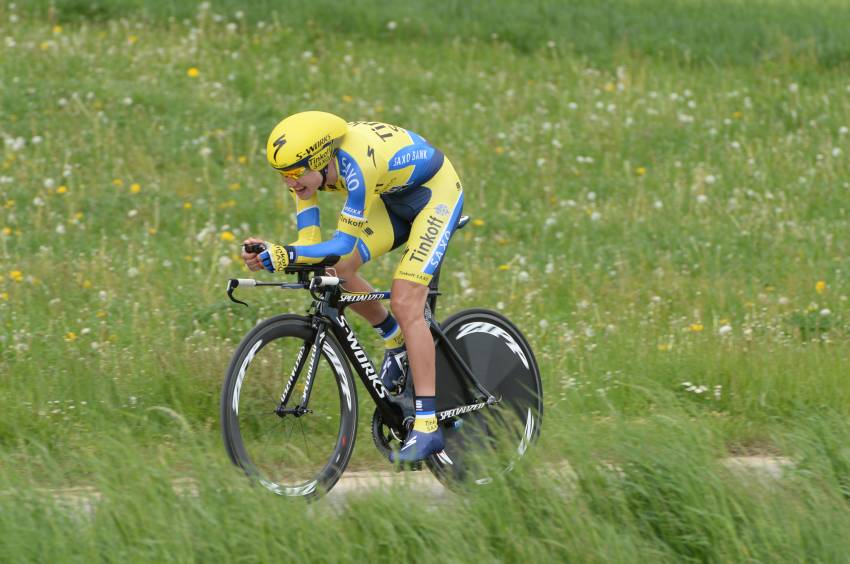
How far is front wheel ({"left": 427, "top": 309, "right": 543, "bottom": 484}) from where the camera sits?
6168 millimetres

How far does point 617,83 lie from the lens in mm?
13414

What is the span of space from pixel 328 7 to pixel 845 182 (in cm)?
656

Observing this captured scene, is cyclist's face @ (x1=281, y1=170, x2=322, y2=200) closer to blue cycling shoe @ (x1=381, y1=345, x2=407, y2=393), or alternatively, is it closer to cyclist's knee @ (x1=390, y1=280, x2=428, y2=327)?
cyclist's knee @ (x1=390, y1=280, x2=428, y2=327)

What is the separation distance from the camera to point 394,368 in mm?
6176

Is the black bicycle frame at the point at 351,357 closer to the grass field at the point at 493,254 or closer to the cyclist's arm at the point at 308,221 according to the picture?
the cyclist's arm at the point at 308,221

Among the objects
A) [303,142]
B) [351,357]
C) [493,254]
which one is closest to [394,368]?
[351,357]

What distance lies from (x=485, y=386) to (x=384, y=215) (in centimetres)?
104

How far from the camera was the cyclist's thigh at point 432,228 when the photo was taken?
591 centimetres

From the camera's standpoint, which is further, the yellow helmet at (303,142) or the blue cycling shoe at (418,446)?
the blue cycling shoe at (418,446)

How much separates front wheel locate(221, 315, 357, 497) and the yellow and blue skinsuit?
451 millimetres

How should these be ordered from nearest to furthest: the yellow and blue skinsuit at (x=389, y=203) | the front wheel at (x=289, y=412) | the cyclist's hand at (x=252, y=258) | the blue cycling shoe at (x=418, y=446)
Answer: the cyclist's hand at (x=252, y=258) < the front wheel at (x=289, y=412) < the yellow and blue skinsuit at (x=389, y=203) < the blue cycling shoe at (x=418, y=446)

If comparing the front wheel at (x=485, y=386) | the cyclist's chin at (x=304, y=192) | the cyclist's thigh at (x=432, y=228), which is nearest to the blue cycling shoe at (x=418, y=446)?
the front wheel at (x=485, y=386)

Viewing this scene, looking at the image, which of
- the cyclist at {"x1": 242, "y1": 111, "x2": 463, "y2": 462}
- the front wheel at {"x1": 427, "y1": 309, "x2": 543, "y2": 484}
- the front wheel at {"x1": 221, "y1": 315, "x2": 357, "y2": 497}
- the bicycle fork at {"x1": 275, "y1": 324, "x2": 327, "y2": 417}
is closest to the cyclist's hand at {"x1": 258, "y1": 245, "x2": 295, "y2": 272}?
the cyclist at {"x1": 242, "y1": 111, "x2": 463, "y2": 462}

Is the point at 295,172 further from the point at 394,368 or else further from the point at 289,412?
the point at 394,368
